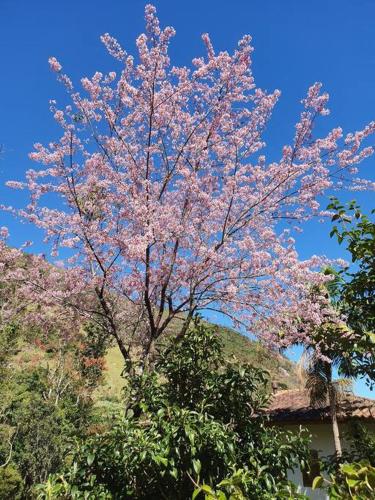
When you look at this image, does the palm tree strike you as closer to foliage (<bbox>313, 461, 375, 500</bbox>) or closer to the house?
the house

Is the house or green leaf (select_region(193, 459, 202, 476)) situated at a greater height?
the house

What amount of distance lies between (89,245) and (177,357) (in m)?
3.50

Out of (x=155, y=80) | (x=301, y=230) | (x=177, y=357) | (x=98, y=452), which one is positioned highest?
(x=155, y=80)

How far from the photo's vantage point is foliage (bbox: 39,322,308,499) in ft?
12.2

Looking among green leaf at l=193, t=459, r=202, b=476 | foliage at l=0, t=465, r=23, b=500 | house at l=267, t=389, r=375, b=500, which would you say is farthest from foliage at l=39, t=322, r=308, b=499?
foliage at l=0, t=465, r=23, b=500

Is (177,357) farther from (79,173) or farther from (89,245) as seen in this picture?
(79,173)

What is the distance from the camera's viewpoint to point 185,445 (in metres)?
3.79

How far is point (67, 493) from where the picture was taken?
12.5 feet

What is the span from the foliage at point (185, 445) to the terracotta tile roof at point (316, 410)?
8896 mm

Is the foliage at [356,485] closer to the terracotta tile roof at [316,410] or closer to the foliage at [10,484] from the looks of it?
the terracotta tile roof at [316,410]

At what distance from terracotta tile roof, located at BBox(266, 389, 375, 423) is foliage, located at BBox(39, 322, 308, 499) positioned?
8.90m

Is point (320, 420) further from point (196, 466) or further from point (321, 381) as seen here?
point (196, 466)

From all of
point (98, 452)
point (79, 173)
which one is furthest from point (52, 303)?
point (98, 452)

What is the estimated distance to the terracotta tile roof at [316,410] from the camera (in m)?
14.2
